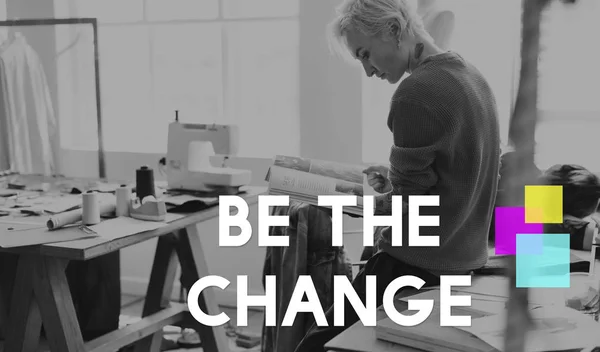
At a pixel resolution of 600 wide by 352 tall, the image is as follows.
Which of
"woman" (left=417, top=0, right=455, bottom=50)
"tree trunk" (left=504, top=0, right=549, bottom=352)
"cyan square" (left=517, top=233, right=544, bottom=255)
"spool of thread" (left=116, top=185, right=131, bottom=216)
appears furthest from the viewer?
"woman" (left=417, top=0, right=455, bottom=50)

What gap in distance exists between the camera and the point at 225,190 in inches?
117

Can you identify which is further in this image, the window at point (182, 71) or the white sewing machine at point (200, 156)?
the window at point (182, 71)

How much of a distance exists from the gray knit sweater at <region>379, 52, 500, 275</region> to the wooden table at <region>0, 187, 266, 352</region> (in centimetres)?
97

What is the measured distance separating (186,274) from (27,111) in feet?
5.73

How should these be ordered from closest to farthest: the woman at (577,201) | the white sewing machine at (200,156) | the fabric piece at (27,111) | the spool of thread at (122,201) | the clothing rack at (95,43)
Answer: the spool of thread at (122,201) < the woman at (577,201) < the white sewing machine at (200,156) < the clothing rack at (95,43) < the fabric piece at (27,111)

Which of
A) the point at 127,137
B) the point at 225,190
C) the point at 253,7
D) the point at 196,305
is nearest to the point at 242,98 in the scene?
the point at 253,7

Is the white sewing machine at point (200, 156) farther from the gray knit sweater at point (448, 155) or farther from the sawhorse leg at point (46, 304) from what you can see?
the gray knit sweater at point (448, 155)

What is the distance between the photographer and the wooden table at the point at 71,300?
2258 millimetres

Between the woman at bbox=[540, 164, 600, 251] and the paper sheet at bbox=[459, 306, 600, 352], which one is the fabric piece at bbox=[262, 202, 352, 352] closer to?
the woman at bbox=[540, 164, 600, 251]

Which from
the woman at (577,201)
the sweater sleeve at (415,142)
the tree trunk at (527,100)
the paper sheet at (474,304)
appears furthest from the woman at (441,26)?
the tree trunk at (527,100)

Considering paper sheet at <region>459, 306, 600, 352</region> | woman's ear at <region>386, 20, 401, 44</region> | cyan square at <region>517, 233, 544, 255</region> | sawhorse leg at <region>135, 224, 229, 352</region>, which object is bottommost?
sawhorse leg at <region>135, 224, 229, 352</region>

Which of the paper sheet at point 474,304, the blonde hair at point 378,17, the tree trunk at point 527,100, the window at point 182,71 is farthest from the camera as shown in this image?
the window at point 182,71

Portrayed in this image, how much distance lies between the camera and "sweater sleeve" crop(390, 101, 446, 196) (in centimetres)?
172

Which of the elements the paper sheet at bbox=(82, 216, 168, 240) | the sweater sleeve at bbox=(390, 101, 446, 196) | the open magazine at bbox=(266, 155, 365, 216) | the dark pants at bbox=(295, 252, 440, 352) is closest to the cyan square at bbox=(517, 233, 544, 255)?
the sweater sleeve at bbox=(390, 101, 446, 196)
